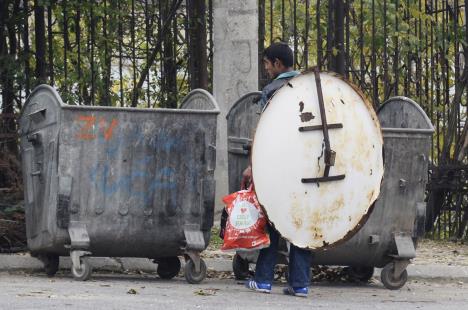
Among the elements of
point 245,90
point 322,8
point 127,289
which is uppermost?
point 322,8

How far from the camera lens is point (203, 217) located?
10.5 metres

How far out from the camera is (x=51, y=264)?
422 inches

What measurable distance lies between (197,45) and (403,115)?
3.95 m

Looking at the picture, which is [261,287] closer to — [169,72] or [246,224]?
[246,224]

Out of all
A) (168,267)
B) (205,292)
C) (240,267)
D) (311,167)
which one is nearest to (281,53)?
(311,167)

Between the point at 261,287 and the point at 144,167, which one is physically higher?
the point at 144,167

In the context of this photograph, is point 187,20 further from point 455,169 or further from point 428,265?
point 428,265

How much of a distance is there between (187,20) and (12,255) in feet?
14.0

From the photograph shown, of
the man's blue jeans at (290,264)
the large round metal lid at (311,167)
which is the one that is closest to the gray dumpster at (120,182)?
the man's blue jeans at (290,264)

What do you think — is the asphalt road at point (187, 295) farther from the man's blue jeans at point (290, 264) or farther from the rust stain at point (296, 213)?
the rust stain at point (296, 213)

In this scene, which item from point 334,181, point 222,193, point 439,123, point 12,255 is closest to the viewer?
point 334,181

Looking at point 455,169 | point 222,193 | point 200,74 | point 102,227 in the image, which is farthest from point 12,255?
point 455,169

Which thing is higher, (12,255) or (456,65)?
(456,65)

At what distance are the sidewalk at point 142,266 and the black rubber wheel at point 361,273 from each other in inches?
16.2
